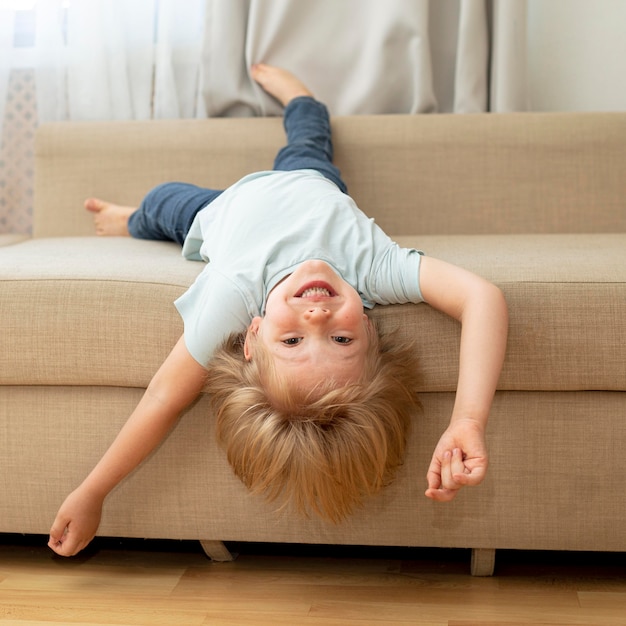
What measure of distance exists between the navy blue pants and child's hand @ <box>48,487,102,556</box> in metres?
0.65

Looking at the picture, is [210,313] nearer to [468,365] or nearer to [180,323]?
[180,323]

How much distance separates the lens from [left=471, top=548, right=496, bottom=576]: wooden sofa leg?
3.79ft

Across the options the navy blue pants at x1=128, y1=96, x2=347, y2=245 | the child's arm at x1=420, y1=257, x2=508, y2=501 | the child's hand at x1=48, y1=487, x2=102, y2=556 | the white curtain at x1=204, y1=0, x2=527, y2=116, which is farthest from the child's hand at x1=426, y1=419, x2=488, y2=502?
the white curtain at x1=204, y1=0, x2=527, y2=116

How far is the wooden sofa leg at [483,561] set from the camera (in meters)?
1.16

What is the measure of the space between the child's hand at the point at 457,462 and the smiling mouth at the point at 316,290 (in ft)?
0.84

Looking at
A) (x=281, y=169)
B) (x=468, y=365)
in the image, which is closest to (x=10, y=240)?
(x=281, y=169)

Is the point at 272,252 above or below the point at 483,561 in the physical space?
above

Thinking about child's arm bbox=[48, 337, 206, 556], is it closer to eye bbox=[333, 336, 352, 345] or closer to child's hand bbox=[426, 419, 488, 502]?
eye bbox=[333, 336, 352, 345]

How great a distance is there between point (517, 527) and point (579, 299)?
0.33 m

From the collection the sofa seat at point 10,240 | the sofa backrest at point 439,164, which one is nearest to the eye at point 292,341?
the sofa backrest at point 439,164

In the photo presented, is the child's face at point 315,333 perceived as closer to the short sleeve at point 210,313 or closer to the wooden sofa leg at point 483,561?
the short sleeve at point 210,313

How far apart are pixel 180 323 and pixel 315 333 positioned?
0.72 ft

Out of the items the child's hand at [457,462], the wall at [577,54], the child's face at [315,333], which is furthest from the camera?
the wall at [577,54]

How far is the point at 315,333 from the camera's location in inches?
41.5
